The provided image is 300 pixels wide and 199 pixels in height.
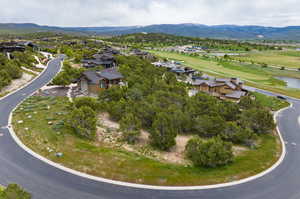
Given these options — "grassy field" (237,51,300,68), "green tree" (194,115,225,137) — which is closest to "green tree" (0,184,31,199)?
"green tree" (194,115,225,137)

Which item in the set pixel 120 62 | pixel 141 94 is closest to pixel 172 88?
pixel 141 94

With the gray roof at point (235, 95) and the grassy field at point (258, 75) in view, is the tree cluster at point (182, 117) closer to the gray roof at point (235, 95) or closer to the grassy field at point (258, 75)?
the gray roof at point (235, 95)

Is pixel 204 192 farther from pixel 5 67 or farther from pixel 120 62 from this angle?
pixel 120 62

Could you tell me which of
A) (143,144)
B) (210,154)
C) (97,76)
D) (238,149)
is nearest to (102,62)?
(97,76)

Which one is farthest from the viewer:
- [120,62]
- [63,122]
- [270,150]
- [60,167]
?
[120,62]

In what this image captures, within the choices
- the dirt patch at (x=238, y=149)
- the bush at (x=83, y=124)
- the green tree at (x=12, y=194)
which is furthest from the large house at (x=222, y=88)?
the green tree at (x=12, y=194)
